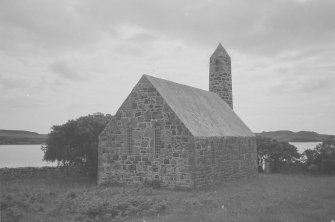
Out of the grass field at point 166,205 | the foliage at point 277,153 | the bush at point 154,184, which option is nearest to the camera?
the grass field at point 166,205

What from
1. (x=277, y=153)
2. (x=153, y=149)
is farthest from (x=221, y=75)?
(x=153, y=149)

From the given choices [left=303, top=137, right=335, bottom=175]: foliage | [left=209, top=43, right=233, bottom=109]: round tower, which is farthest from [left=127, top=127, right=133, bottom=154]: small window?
[left=303, top=137, right=335, bottom=175]: foliage

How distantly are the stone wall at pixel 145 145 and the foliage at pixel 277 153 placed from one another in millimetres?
17411

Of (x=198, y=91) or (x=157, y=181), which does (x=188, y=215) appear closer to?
(x=157, y=181)

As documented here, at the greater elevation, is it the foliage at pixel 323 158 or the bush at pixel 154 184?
the foliage at pixel 323 158

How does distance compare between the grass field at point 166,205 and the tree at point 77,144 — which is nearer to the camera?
the grass field at point 166,205

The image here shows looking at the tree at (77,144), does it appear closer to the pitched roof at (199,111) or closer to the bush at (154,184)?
the bush at (154,184)

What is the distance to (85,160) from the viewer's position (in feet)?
79.3

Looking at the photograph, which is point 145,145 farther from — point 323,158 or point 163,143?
point 323,158

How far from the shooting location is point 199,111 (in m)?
24.0

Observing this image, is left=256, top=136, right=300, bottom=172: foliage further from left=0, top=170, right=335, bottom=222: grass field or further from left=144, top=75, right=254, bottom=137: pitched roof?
left=0, top=170, right=335, bottom=222: grass field

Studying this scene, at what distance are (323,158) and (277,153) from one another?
4742mm

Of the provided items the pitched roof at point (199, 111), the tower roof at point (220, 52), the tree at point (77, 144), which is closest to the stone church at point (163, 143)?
the pitched roof at point (199, 111)

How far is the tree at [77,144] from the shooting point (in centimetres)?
2314
